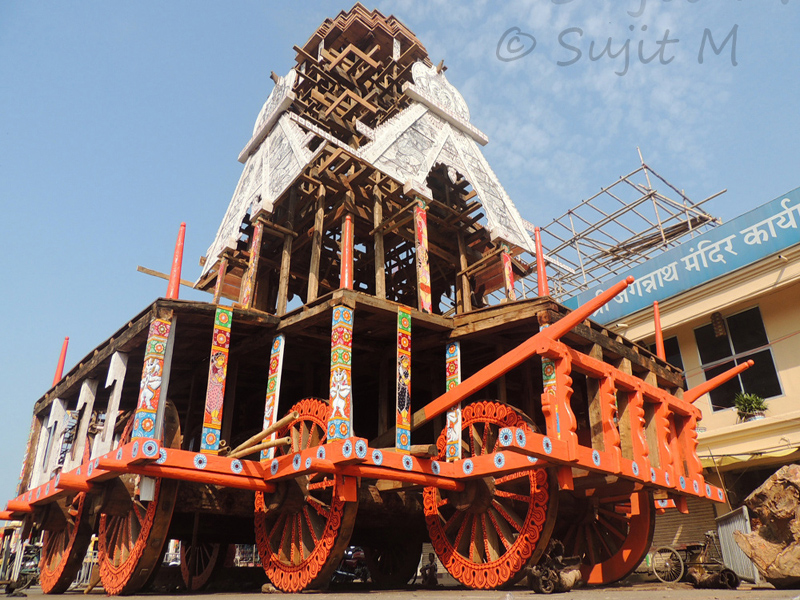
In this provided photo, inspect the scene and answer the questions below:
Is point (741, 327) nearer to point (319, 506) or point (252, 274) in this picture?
point (319, 506)

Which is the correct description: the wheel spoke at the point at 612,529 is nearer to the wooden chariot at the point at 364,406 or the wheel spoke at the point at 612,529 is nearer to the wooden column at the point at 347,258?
the wooden chariot at the point at 364,406

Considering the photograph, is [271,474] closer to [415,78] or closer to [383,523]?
[383,523]

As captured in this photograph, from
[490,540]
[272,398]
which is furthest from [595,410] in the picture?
[272,398]

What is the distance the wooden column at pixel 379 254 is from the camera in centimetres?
1249

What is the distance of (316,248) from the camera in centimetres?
1354

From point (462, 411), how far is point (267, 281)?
7.93 m

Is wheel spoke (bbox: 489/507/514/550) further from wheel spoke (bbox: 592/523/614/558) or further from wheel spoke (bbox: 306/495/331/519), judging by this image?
wheel spoke (bbox: 592/523/614/558)

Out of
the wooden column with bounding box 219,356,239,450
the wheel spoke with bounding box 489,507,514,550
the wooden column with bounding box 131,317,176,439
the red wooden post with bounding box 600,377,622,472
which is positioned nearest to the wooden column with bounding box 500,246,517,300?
the red wooden post with bounding box 600,377,622,472

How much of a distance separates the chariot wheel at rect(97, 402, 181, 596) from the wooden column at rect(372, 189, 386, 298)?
4575 millimetres

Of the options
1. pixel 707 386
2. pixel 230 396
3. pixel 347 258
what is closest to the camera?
pixel 347 258

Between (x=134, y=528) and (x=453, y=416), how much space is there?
6.04m

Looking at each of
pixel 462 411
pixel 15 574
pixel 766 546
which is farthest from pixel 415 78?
pixel 15 574

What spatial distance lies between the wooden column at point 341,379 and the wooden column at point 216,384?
6.55ft

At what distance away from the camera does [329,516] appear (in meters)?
9.77
